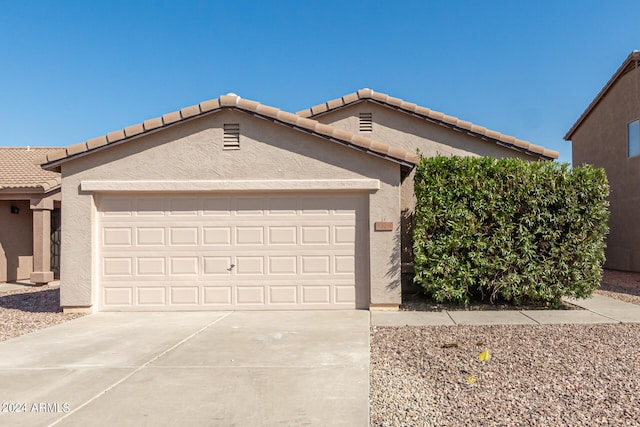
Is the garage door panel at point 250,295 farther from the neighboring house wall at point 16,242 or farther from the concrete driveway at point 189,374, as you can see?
the neighboring house wall at point 16,242

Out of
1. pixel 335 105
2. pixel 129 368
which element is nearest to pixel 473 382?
pixel 129 368

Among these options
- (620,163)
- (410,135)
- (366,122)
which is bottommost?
(620,163)

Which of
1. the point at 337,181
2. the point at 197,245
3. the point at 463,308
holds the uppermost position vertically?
the point at 337,181

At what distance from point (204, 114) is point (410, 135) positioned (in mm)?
5433

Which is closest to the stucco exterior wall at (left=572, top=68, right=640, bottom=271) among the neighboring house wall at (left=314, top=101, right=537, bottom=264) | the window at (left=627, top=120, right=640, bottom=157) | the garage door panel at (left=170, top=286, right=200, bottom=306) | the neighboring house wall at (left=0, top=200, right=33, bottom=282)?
the window at (left=627, top=120, right=640, bottom=157)

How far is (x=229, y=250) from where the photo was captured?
849cm

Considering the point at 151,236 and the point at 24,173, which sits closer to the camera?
the point at 151,236

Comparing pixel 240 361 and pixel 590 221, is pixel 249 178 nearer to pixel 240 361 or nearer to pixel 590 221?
pixel 240 361

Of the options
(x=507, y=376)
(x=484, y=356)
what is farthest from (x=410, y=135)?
(x=507, y=376)

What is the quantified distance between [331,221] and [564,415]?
5336 mm

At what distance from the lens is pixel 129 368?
4988mm

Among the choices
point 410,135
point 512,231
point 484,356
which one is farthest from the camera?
point 410,135

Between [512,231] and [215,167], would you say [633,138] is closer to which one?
[512,231]

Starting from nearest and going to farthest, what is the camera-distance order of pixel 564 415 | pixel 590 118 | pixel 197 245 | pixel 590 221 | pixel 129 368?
pixel 564 415 < pixel 129 368 < pixel 590 221 < pixel 197 245 < pixel 590 118
